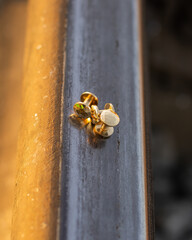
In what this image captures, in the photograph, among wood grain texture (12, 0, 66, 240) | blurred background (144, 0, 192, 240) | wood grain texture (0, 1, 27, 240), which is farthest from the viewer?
blurred background (144, 0, 192, 240)

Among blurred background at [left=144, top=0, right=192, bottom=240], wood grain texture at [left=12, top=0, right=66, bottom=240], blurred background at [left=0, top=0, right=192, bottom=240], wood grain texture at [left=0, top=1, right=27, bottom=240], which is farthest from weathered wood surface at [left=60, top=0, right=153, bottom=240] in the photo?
blurred background at [left=144, top=0, right=192, bottom=240]

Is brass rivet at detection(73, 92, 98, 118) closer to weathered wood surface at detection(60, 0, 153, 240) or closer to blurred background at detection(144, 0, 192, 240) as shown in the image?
weathered wood surface at detection(60, 0, 153, 240)

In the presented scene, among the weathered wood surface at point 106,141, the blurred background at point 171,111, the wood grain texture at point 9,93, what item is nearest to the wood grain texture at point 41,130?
the weathered wood surface at point 106,141

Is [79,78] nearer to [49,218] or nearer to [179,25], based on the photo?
[49,218]

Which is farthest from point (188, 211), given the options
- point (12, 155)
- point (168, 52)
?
point (12, 155)

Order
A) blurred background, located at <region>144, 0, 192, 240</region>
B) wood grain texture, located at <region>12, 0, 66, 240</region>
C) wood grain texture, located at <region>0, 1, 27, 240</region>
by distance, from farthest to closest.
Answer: blurred background, located at <region>144, 0, 192, 240</region> < wood grain texture, located at <region>0, 1, 27, 240</region> < wood grain texture, located at <region>12, 0, 66, 240</region>

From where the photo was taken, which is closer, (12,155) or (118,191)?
(118,191)
